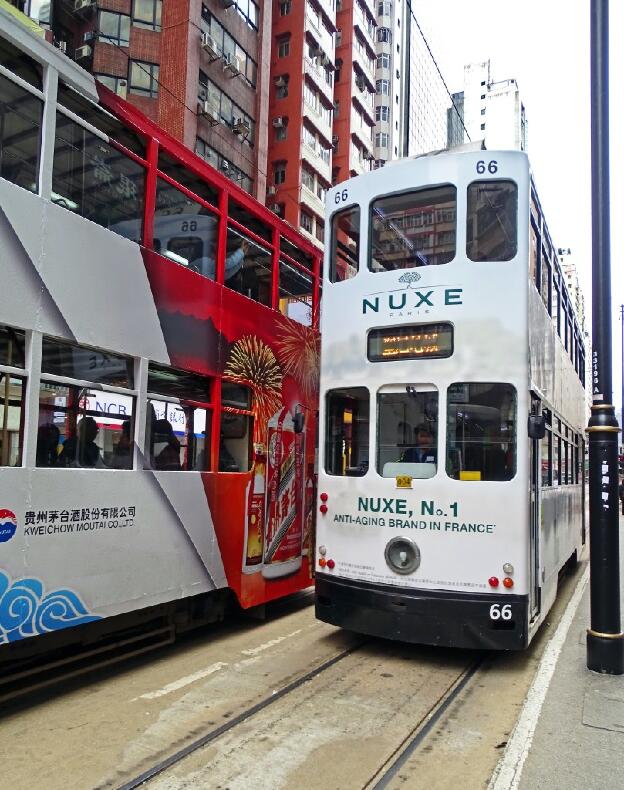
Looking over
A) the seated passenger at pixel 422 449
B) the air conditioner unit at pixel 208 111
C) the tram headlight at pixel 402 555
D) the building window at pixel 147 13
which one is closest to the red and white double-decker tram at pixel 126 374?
the tram headlight at pixel 402 555

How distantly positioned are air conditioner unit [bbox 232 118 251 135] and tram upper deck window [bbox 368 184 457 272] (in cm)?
2394

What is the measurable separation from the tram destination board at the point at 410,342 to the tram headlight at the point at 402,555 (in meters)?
1.70

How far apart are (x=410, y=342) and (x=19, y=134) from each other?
11.9ft

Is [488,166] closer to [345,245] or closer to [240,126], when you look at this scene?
[345,245]

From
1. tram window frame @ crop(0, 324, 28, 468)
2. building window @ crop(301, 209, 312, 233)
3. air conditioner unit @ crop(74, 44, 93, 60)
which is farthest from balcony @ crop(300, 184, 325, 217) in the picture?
tram window frame @ crop(0, 324, 28, 468)

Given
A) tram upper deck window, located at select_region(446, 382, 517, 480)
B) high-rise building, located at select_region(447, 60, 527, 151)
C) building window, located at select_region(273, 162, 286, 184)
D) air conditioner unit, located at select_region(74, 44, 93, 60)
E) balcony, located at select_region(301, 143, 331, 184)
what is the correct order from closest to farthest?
tram upper deck window, located at select_region(446, 382, 517, 480), air conditioner unit, located at select_region(74, 44, 93, 60), building window, located at select_region(273, 162, 286, 184), balcony, located at select_region(301, 143, 331, 184), high-rise building, located at select_region(447, 60, 527, 151)

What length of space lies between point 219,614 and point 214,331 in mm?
2896

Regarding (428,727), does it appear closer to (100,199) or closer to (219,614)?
(219,614)

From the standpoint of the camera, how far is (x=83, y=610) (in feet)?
16.3

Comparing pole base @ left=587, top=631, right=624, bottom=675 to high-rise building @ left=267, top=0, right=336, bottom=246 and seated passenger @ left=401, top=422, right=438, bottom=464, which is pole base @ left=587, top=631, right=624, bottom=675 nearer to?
seated passenger @ left=401, top=422, right=438, bottom=464

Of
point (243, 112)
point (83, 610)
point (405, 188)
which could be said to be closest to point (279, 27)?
point (243, 112)

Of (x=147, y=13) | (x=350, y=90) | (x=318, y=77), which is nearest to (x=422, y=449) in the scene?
(x=147, y=13)

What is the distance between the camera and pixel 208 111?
26438 millimetres

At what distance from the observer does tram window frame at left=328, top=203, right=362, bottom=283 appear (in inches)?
272
